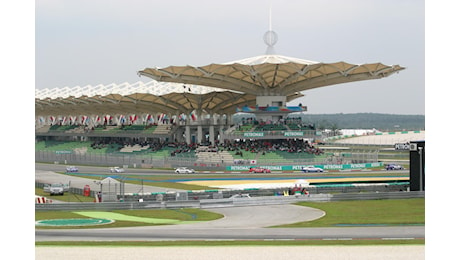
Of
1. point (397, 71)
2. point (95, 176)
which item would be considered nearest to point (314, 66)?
point (397, 71)

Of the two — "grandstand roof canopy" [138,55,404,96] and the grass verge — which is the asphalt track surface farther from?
"grandstand roof canopy" [138,55,404,96]

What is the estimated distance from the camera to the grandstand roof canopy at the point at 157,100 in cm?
11550

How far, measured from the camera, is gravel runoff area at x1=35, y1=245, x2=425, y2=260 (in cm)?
2708

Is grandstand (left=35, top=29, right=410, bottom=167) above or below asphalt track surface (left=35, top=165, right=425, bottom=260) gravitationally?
above

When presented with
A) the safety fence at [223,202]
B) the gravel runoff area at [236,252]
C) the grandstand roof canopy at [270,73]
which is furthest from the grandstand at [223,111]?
the gravel runoff area at [236,252]

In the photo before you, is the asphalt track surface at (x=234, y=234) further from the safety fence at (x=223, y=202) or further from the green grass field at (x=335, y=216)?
the safety fence at (x=223, y=202)

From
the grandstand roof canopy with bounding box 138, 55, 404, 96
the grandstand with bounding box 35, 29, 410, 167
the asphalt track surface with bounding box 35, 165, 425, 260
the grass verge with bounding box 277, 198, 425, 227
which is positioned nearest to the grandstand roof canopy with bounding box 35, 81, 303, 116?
the grandstand with bounding box 35, 29, 410, 167

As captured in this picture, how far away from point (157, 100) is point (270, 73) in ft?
88.7

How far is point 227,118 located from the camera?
413 ft

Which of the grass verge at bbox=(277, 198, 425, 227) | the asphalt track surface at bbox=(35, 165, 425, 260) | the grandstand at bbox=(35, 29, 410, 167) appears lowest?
the grass verge at bbox=(277, 198, 425, 227)

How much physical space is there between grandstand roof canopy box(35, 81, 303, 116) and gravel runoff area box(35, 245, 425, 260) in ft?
277

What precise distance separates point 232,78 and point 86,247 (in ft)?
232

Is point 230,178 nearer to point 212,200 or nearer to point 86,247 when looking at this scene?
point 212,200

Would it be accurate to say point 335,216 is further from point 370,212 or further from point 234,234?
point 234,234
